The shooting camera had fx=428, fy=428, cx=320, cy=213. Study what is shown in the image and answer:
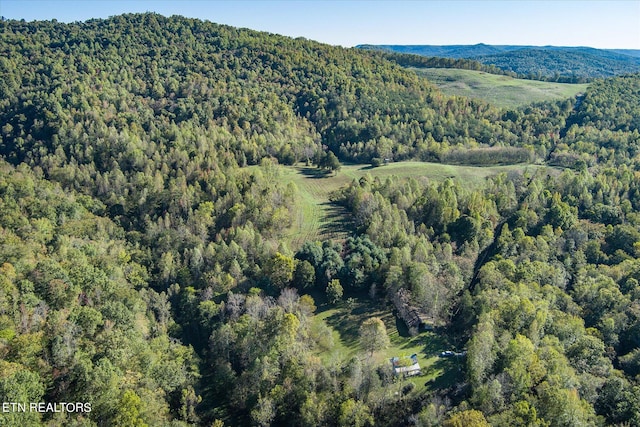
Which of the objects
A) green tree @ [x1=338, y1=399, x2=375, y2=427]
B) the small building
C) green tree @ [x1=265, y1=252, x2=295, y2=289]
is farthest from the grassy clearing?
green tree @ [x1=265, y1=252, x2=295, y2=289]

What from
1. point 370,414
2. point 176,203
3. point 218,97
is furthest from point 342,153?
point 370,414

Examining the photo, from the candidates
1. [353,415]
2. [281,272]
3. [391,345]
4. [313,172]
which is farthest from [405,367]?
[313,172]

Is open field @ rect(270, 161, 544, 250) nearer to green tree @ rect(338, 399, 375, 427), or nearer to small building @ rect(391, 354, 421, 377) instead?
small building @ rect(391, 354, 421, 377)

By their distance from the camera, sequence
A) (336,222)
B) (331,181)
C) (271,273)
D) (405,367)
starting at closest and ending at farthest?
(405,367) < (271,273) < (336,222) < (331,181)

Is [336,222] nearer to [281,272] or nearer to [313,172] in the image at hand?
[281,272]

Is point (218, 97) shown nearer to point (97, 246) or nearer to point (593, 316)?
point (97, 246)

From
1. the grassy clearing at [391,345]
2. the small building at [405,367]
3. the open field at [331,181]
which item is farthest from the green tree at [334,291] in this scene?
the open field at [331,181]
